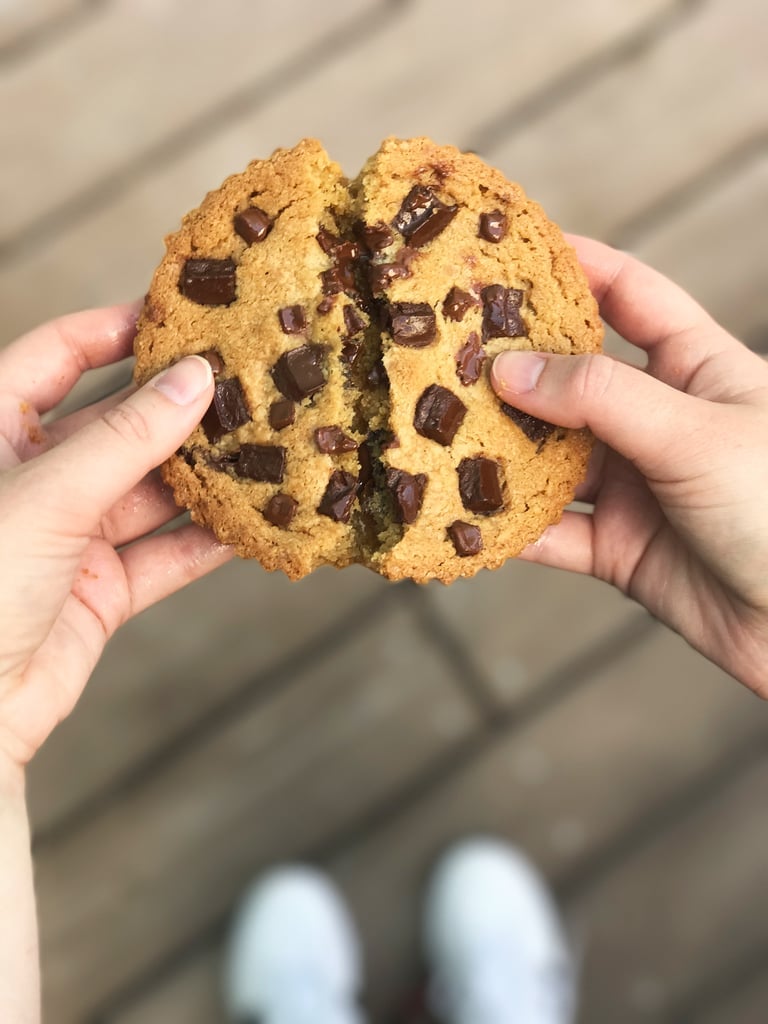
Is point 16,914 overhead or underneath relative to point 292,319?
underneath

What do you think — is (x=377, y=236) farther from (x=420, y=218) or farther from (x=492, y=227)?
(x=492, y=227)

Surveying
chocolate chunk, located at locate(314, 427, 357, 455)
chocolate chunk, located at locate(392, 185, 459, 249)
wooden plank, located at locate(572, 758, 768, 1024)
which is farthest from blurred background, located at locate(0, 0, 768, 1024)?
chocolate chunk, located at locate(392, 185, 459, 249)

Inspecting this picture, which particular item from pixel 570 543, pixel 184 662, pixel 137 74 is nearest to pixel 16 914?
pixel 184 662

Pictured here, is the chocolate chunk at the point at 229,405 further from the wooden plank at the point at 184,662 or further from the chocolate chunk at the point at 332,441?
the wooden plank at the point at 184,662

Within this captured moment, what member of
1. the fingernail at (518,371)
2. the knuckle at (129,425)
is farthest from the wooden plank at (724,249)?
the knuckle at (129,425)

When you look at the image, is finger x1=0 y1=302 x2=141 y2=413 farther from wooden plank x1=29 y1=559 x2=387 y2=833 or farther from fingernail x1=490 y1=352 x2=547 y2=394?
fingernail x1=490 y1=352 x2=547 y2=394

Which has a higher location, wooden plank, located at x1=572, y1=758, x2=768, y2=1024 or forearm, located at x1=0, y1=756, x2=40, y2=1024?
forearm, located at x1=0, y1=756, x2=40, y2=1024

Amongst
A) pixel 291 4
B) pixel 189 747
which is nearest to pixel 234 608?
pixel 189 747
